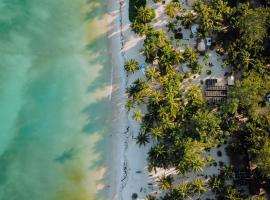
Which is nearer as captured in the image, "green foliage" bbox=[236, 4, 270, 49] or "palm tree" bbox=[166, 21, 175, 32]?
"green foliage" bbox=[236, 4, 270, 49]

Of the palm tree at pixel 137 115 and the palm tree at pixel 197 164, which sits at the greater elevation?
the palm tree at pixel 137 115

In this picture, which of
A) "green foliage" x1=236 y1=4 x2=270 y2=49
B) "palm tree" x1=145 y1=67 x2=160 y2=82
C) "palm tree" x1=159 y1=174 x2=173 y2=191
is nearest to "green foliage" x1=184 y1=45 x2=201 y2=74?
"palm tree" x1=145 y1=67 x2=160 y2=82

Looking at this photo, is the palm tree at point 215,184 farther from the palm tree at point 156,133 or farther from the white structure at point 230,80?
the white structure at point 230,80

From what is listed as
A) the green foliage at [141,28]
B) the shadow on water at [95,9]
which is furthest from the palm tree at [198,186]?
the shadow on water at [95,9]

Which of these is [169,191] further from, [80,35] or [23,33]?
[23,33]

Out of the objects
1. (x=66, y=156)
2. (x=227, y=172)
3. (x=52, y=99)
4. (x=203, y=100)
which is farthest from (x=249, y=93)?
(x=52, y=99)

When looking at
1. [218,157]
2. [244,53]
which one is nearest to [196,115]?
[218,157]

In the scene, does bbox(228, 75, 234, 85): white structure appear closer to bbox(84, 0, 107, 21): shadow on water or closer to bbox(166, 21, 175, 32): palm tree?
bbox(166, 21, 175, 32): palm tree
